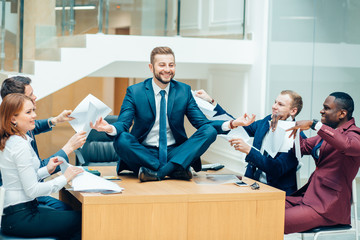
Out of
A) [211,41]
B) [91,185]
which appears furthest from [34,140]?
[211,41]

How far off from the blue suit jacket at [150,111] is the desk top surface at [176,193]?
36cm

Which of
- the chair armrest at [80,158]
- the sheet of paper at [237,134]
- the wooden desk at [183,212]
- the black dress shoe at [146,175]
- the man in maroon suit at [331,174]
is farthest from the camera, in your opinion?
the chair armrest at [80,158]

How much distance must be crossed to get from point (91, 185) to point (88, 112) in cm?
52

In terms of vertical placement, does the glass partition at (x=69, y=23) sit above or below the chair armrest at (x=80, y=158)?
above

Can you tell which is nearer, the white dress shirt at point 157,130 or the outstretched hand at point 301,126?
the outstretched hand at point 301,126

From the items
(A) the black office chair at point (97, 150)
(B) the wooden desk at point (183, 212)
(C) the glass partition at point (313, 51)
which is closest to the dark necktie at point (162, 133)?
(B) the wooden desk at point (183, 212)

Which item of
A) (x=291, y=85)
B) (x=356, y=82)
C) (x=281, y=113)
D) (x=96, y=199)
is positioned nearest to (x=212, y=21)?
(x=291, y=85)

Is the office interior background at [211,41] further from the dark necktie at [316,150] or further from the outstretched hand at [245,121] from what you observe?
the outstretched hand at [245,121]

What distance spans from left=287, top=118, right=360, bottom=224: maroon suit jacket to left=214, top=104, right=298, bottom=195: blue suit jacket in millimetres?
218

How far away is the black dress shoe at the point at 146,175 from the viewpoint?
12.1 feet

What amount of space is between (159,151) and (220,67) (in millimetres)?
4362

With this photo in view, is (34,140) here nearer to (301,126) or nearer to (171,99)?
(171,99)

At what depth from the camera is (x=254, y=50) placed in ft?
23.6

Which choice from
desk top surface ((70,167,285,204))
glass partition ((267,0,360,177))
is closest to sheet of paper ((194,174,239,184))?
desk top surface ((70,167,285,204))
